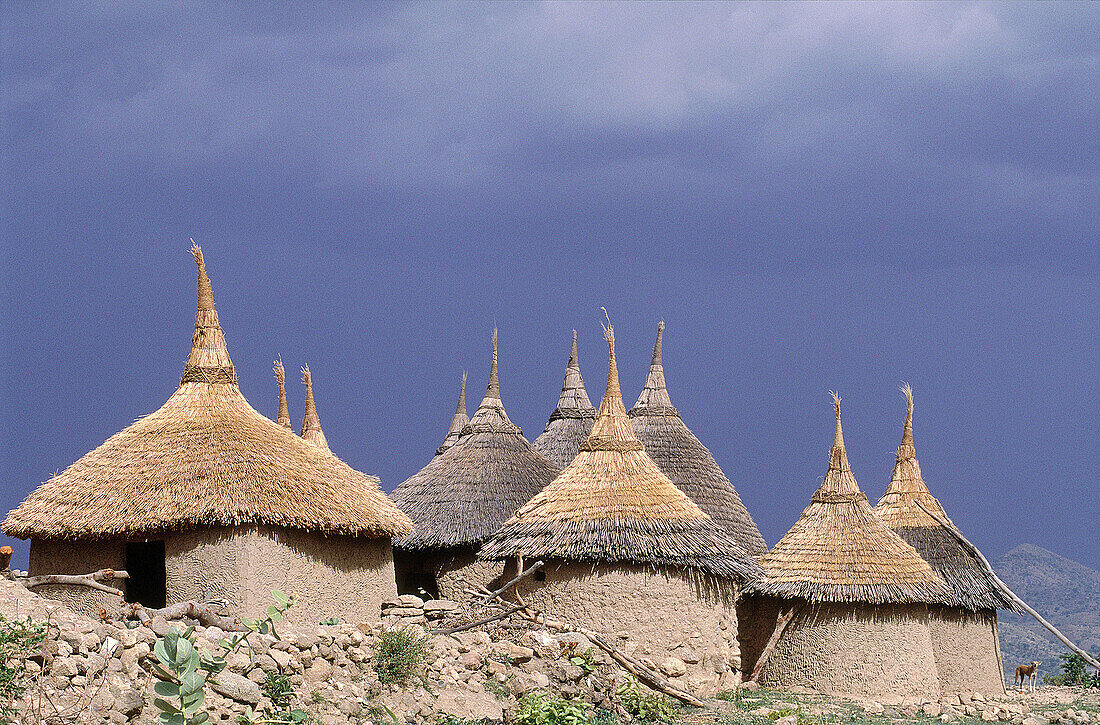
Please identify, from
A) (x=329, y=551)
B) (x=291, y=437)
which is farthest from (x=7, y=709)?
(x=291, y=437)

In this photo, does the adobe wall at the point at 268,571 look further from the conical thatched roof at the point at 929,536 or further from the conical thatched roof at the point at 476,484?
the conical thatched roof at the point at 929,536

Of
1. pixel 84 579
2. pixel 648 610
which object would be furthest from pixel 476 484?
pixel 84 579

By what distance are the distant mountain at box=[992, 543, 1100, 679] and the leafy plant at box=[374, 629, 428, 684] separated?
4719 centimetres

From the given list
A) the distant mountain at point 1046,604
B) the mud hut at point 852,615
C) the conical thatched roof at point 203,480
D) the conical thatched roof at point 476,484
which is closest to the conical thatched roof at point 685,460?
the conical thatched roof at point 476,484

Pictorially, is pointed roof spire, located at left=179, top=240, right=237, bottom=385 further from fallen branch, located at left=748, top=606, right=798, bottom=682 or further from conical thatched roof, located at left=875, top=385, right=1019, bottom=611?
conical thatched roof, located at left=875, top=385, right=1019, bottom=611

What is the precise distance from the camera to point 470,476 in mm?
22109

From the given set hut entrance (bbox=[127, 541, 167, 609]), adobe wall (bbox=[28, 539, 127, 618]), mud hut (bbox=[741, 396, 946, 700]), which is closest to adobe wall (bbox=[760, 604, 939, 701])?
mud hut (bbox=[741, 396, 946, 700])

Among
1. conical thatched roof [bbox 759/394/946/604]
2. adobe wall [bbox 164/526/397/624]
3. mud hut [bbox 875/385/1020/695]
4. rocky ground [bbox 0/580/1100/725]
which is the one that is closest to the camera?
rocky ground [bbox 0/580/1100/725]

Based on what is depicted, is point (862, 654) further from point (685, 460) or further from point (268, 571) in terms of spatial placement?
point (268, 571)

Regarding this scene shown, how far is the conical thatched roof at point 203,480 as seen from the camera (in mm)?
13938

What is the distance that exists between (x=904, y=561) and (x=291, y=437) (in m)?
9.51

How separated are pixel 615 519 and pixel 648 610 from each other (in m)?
1.39

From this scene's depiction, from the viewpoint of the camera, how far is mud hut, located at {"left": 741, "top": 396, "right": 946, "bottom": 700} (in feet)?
55.7

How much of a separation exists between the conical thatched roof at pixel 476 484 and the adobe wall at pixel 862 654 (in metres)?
6.12
